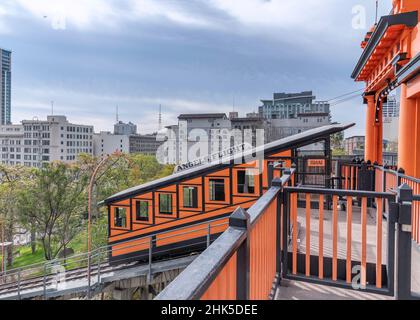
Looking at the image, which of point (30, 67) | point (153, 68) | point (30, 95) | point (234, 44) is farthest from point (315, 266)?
point (30, 95)

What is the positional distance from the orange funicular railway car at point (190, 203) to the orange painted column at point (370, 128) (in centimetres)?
381

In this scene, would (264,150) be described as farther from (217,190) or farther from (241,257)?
(241,257)

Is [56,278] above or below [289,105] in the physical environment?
below

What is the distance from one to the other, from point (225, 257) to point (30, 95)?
153ft

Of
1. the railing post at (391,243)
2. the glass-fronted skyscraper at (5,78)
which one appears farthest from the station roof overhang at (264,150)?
the glass-fronted skyscraper at (5,78)

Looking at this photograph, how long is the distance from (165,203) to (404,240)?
6.81m

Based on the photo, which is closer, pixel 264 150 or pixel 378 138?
pixel 264 150

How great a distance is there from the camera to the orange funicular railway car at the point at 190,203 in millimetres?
7383

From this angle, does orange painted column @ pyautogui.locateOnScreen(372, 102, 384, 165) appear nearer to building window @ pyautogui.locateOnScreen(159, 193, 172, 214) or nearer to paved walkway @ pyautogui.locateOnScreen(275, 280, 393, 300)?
building window @ pyautogui.locateOnScreen(159, 193, 172, 214)

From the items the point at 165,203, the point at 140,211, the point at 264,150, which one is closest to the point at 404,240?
the point at 264,150

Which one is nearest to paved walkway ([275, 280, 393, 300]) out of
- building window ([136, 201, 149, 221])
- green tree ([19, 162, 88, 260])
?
building window ([136, 201, 149, 221])

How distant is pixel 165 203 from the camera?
8.25 m

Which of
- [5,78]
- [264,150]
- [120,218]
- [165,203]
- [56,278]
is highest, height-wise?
[5,78]

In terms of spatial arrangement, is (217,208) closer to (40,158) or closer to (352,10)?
(352,10)
